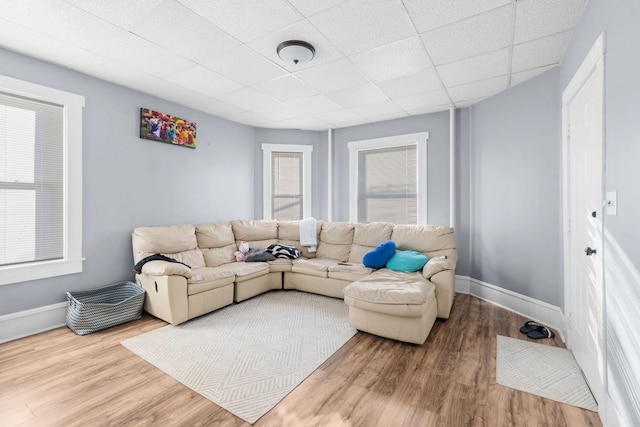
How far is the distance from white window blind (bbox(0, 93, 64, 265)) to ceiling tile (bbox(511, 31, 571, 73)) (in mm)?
4473

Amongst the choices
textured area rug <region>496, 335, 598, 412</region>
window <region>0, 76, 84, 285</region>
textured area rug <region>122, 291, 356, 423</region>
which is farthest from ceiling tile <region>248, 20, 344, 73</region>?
textured area rug <region>496, 335, 598, 412</region>

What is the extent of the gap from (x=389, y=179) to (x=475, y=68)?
2090 mm

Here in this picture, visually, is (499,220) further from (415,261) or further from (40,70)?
(40,70)

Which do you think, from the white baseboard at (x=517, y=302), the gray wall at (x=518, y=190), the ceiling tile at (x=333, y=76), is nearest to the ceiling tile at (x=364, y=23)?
the ceiling tile at (x=333, y=76)

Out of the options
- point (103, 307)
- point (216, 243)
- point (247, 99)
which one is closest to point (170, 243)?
point (216, 243)

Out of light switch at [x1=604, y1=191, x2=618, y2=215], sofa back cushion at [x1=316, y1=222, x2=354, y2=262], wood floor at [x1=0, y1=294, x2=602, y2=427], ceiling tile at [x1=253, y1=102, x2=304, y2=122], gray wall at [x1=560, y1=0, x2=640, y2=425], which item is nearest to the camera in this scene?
gray wall at [x1=560, y1=0, x2=640, y2=425]

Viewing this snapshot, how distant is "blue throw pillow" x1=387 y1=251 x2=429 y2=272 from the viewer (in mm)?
3376

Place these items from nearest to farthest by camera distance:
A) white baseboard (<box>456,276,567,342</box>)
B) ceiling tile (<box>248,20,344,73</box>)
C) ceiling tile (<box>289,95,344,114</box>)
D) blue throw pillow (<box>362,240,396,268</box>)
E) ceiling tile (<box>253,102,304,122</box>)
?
ceiling tile (<box>248,20,344,73</box>), white baseboard (<box>456,276,567,342</box>), blue throw pillow (<box>362,240,396,268</box>), ceiling tile (<box>289,95,344,114</box>), ceiling tile (<box>253,102,304,122</box>)

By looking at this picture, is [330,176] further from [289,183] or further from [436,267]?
[436,267]

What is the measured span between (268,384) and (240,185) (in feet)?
11.6

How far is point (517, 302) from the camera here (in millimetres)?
3301

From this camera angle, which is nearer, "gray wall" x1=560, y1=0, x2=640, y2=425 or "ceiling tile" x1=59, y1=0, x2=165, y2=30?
"gray wall" x1=560, y1=0, x2=640, y2=425

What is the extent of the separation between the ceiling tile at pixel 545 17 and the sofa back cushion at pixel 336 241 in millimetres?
2983

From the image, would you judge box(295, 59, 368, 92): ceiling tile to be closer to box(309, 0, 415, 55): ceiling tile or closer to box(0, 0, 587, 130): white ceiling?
box(0, 0, 587, 130): white ceiling
